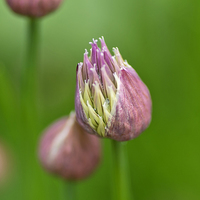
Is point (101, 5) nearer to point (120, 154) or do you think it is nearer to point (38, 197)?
point (38, 197)

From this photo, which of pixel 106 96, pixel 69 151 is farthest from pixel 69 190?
pixel 106 96

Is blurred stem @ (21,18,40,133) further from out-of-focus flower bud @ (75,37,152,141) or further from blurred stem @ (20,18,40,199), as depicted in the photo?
out-of-focus flower bud @ (75,37,152,141)

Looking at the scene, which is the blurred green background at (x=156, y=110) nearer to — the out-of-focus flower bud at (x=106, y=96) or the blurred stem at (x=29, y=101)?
the blurred stem at (x=29, y=101)

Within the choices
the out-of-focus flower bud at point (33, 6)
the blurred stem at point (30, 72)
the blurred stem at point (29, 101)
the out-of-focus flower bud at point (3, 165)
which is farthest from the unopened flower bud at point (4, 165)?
the out-of-focus flower bud at point (33, 6)

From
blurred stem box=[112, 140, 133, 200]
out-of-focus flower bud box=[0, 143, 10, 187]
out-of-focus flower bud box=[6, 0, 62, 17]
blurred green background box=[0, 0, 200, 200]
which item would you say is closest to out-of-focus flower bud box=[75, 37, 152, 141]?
blurred stem box=[112, 140, 133, 200]

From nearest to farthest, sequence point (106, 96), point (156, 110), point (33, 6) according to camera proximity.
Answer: point (106, 96) < point (33, 6) < point (156, 110)

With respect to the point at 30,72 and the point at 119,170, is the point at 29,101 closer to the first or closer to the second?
the point at 30,72
